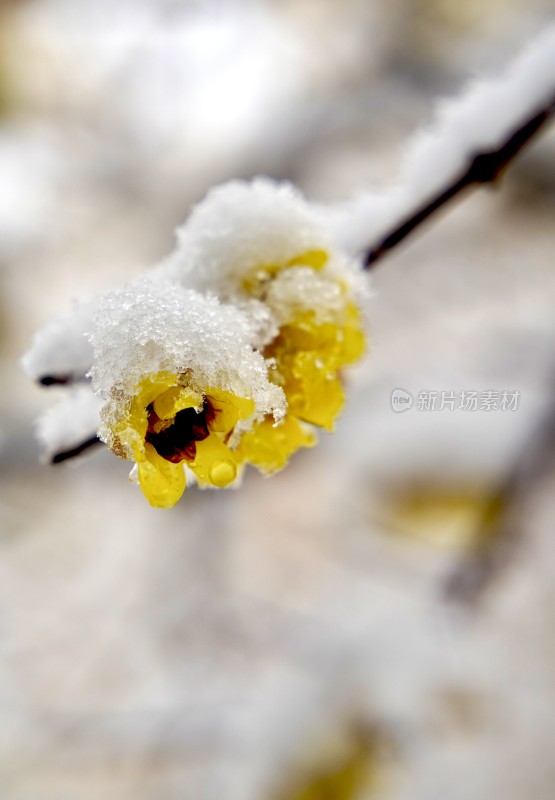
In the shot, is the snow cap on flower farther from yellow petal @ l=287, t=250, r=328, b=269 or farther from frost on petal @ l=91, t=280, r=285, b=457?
frost on petal @ l=91, t=280, r=285, b=457

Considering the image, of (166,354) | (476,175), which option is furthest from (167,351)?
(476,175)

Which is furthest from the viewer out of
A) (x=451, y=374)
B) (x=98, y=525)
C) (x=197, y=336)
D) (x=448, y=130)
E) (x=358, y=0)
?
(x=98, y=525)

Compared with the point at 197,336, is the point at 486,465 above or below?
above

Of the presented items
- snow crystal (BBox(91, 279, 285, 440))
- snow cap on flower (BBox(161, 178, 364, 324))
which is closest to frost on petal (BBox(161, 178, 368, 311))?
snow cap on flower (BBox(161, 178, 364, 324))

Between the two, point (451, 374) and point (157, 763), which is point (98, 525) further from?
point (451, 374)

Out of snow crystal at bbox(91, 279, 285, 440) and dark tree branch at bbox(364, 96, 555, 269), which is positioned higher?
dark tree branch at bbox(364, 96, 555, 269)

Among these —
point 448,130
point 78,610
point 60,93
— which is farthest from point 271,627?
point 60,93

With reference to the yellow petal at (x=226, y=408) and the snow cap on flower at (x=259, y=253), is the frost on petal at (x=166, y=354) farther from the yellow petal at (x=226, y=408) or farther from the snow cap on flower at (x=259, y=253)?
the snow cap on flower at (x=259, y=253)

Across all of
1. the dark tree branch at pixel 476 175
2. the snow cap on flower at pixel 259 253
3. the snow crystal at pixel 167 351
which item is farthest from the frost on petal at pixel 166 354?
the dark tree branch at pixel 476 175
